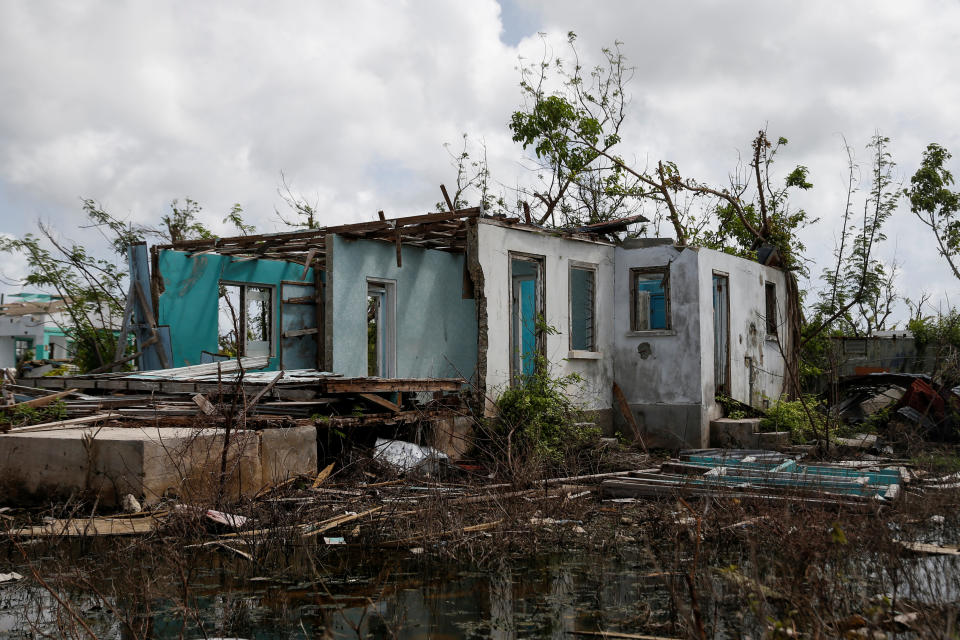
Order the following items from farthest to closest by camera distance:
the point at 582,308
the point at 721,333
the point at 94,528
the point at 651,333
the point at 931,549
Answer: the point at 721,333, the point at 582,308, the point at 651,333, the point at 94,528, the point at 931,549

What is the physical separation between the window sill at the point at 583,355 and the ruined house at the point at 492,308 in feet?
0.11

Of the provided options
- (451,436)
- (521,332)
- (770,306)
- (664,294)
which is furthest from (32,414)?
(770,306)

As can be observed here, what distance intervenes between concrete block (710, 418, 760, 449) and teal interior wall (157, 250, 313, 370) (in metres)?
7.83

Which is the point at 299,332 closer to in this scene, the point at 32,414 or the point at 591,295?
the point at 591,295

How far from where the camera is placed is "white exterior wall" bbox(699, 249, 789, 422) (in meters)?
14.2

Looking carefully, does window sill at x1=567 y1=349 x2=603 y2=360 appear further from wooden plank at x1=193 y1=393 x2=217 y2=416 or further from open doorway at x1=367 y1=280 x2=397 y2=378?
wooden plank at x1=193 y1=393 x2=217 y2=416

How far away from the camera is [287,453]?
9250 millimetres

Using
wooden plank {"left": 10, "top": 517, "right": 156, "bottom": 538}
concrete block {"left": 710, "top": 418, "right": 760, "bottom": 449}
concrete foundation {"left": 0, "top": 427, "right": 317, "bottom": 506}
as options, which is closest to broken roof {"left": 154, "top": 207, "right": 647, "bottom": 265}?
concrete block {"left": 710, "top": 418, "right": 760, "bottom": 449}

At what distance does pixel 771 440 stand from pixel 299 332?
27.9 feet

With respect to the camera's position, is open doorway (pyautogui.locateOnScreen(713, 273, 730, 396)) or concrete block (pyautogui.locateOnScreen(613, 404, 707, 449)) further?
open doorway (pyautogui.locateOnScreen(713, 273, 730, 396))

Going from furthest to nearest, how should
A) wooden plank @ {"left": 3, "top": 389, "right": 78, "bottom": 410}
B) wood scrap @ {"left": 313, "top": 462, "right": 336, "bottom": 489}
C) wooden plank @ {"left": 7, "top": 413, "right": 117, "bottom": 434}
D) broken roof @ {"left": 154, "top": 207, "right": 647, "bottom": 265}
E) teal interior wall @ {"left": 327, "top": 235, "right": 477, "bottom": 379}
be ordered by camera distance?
teal interior wall @ {"left": 327, "top": 235, "right": 477, "bottom": 379}, broken roof @ {"left": 154, "top": 207, "right": 647, "bottom": 265}, wooden plank @ {"left": 3, "top": 389, "right": 78, "bottom": 410}, wood scrap @ {"left": 313, "top": 462, "right": 336, "bottom": 489}, wooden plank @ {"left": 7, "top": 413, "right": 117, "bottom": 434}

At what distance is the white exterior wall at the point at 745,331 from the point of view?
14.2 m

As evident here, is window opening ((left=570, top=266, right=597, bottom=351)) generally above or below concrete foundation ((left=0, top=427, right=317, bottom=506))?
above

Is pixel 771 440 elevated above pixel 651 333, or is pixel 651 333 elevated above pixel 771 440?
pixel 651 333
